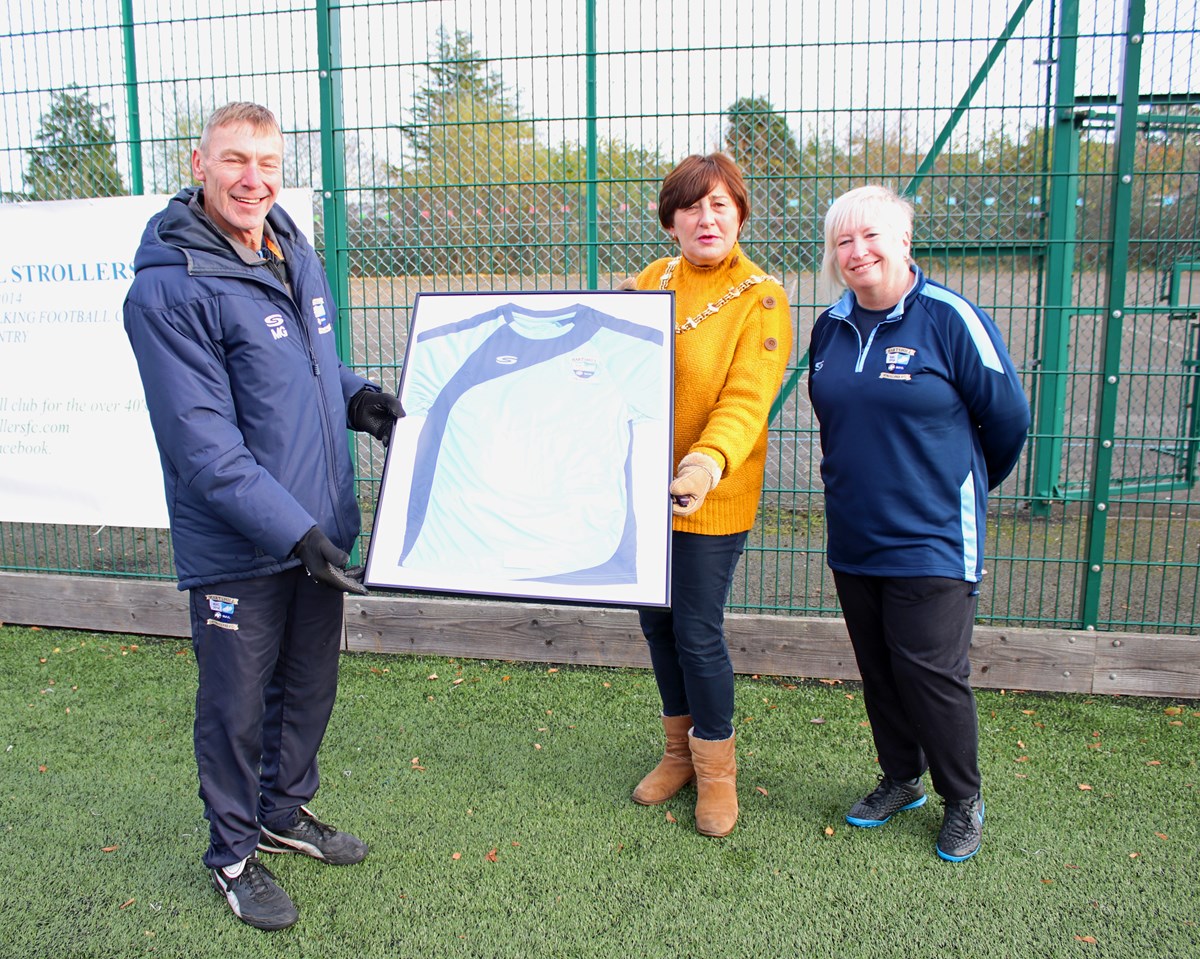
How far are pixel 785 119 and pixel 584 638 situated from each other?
89.5 inches

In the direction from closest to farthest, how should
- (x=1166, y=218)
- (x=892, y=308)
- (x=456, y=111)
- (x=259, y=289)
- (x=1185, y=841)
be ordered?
1. (x=259, y=289)
2. (x=892, y=308)
3. (x=1185, y=841)
4. (x=1166, y=218)
5. (x=456, y=111)

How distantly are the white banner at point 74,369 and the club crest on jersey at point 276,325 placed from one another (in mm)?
2293

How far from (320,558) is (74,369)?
2.81 metres

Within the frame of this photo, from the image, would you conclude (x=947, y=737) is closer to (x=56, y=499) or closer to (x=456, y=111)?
(x=456, y=111)

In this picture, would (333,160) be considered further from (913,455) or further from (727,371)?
(913,455)

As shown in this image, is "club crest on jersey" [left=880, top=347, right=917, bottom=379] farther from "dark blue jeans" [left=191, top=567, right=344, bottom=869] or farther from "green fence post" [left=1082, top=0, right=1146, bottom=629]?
"green fence post" [left=1082, top=0, right=1146, bottom=629]

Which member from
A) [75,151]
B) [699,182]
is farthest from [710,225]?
[75,151]

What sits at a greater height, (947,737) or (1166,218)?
(1166,218)

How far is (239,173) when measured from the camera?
2.23 meters

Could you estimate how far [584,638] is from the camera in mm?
4074

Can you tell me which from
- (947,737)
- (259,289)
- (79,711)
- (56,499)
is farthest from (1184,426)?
(56,499)

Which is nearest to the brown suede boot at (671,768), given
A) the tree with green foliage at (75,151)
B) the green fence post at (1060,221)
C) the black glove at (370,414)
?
the black glove at (370,414)

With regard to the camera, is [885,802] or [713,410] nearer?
[713,410]

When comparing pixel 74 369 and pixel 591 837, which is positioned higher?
pixel 74 369
